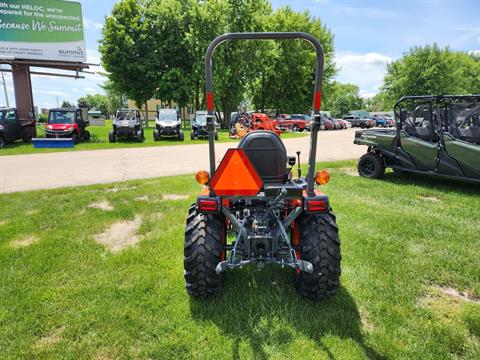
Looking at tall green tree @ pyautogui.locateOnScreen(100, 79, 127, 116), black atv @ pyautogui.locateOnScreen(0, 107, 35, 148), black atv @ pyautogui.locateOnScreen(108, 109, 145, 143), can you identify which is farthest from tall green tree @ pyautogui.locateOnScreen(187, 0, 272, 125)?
black atv @ pyautogui.locateOnScreen(0, 107, 35, 148)

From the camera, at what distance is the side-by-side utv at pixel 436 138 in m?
6.63

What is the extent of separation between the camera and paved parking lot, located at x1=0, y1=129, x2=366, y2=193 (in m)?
8.06

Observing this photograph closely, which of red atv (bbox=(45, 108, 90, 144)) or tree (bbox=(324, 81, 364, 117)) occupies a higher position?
tree (bbox=(324, 81, 364, 117))

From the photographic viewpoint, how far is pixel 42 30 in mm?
19891

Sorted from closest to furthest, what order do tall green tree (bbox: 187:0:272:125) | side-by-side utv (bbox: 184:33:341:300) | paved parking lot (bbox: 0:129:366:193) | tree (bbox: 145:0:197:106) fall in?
side-by-side utv (bbox: 184:33:341:300), paved parking lot (bbox: 0:129:366:193), tall green tree (bbox: 187:0:272:125), tree (bbox: 145:0:197:106)

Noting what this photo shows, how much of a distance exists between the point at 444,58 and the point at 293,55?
19.7 metres

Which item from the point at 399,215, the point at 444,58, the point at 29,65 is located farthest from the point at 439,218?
the point at 444,58

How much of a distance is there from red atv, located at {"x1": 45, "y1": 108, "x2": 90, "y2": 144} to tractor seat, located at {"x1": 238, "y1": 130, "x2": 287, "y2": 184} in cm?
1486

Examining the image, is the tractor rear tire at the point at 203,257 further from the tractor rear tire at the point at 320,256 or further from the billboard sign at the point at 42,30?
the billboard sign at the point at 42,30

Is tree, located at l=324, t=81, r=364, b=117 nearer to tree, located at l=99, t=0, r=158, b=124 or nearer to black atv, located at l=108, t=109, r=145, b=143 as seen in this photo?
tree, located at l=99, t=0, r=158, b=124

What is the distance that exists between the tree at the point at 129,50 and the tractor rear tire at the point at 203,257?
27372mm

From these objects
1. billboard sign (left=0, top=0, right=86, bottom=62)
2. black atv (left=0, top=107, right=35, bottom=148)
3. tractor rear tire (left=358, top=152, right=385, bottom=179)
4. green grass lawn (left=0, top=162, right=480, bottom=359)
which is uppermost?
billboard sign (left=0, top=0, right=86, bottom=62)

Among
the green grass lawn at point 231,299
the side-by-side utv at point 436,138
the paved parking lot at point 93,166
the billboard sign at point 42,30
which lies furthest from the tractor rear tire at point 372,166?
the billboard sign at point 42,30

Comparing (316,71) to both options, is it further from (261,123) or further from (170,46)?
(170,46)
